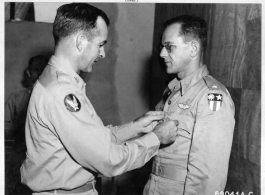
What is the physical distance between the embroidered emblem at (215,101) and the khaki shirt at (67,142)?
319 mm

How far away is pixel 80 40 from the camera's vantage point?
1231 mm

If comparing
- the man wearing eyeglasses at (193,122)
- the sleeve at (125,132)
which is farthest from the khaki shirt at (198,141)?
the sleeve at (125,132)

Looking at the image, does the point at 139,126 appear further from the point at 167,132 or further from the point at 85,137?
the point at 85,137

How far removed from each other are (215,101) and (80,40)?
0.72 metres

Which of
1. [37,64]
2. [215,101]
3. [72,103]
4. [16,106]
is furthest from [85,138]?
[16,106]

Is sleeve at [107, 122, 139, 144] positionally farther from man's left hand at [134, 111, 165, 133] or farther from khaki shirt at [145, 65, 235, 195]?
khaki shirt at [145, 65, 235, 195]

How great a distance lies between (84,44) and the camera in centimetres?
125

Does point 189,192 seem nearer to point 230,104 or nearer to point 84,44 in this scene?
point 230,104

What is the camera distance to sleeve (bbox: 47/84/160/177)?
3.56ft

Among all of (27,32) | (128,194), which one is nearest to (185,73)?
(128,194)

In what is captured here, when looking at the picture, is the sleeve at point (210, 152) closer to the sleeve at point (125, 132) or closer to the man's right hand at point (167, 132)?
the man's right hand at point (167, 132)

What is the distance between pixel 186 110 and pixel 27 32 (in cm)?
290

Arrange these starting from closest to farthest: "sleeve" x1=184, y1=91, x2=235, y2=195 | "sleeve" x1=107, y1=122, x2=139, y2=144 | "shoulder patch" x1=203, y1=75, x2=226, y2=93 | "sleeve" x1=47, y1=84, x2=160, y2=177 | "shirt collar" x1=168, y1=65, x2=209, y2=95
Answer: "sleeve" x1=47, y1=84, x2=160, y2=177 < "sleeve" x1=184, y1=91, x2=235, y2=195 < "shoulder patch" x1=203, y1=75, x2=226, y2=93 < "shirt collar" x1=168, y1=65, x2=209, y2=95 < "sleeve" x1=107, y1=122, x2=139, y2=144

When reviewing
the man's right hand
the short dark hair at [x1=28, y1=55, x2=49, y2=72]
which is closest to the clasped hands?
the man's right hand
